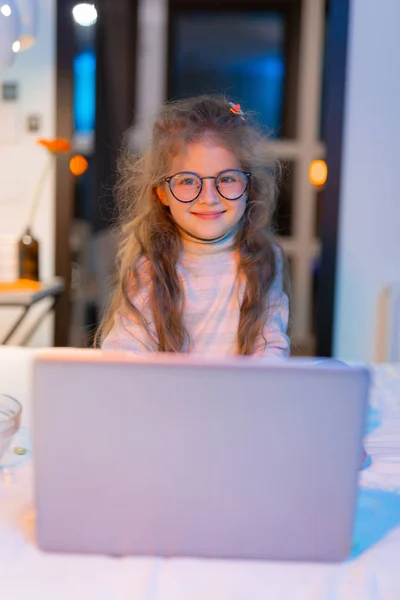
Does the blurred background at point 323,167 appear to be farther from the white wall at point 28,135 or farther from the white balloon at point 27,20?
the white balloon at point 27,20

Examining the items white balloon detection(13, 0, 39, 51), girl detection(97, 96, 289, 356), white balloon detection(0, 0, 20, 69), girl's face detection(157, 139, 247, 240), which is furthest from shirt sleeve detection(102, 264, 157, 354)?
white balloon detection(13, 0, 39, 51)

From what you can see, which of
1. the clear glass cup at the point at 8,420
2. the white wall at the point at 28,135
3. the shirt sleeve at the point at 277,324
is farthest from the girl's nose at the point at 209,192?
the white wall at the point at 28,135

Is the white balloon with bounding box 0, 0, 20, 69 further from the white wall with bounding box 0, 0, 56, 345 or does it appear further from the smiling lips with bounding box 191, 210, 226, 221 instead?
the white wall with bounding box 0, 0, 56, 345

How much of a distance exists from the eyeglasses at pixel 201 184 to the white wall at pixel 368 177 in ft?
6.59

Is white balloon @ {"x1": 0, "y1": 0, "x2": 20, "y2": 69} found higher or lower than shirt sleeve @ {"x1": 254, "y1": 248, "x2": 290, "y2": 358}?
higher

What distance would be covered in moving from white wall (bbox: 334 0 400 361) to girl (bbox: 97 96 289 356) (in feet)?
A: 5.94

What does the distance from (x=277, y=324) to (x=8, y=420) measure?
2.16ft

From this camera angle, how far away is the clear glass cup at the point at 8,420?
88cm

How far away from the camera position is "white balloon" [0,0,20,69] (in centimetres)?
159

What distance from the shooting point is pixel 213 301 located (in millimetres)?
1404

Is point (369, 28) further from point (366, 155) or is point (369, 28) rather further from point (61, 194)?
point (61, 194)

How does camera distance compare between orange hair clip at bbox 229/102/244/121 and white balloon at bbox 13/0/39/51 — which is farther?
white balloon at bbox 13/0/39/51

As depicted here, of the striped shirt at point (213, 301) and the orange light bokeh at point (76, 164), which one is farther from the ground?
the orange light bokeh at point (76, 164)

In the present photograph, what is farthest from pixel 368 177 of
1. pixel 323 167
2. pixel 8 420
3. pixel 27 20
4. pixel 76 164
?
pixel 8 420
